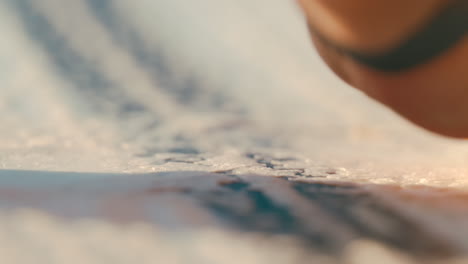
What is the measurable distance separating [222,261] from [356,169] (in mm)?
162

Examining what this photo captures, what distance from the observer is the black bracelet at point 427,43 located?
175 millimetres

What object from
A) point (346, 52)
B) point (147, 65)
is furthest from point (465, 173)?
point (147, 65)

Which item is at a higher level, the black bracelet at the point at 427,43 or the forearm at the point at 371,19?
the forearm at the point at 371,19

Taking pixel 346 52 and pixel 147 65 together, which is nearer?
pixel 346 52

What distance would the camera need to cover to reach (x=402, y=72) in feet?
0.65

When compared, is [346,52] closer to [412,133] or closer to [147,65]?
[412,133]

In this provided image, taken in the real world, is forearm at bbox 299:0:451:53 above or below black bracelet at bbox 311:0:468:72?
above

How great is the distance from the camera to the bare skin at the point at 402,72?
0.18 meters

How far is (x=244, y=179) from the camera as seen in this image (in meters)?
0.29

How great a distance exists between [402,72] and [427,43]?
0.02 meters

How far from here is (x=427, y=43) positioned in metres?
0.18

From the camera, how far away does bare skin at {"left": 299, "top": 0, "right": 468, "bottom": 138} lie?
6.9 inches

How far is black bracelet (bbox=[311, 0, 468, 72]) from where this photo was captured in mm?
175

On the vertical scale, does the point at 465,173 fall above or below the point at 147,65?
below
